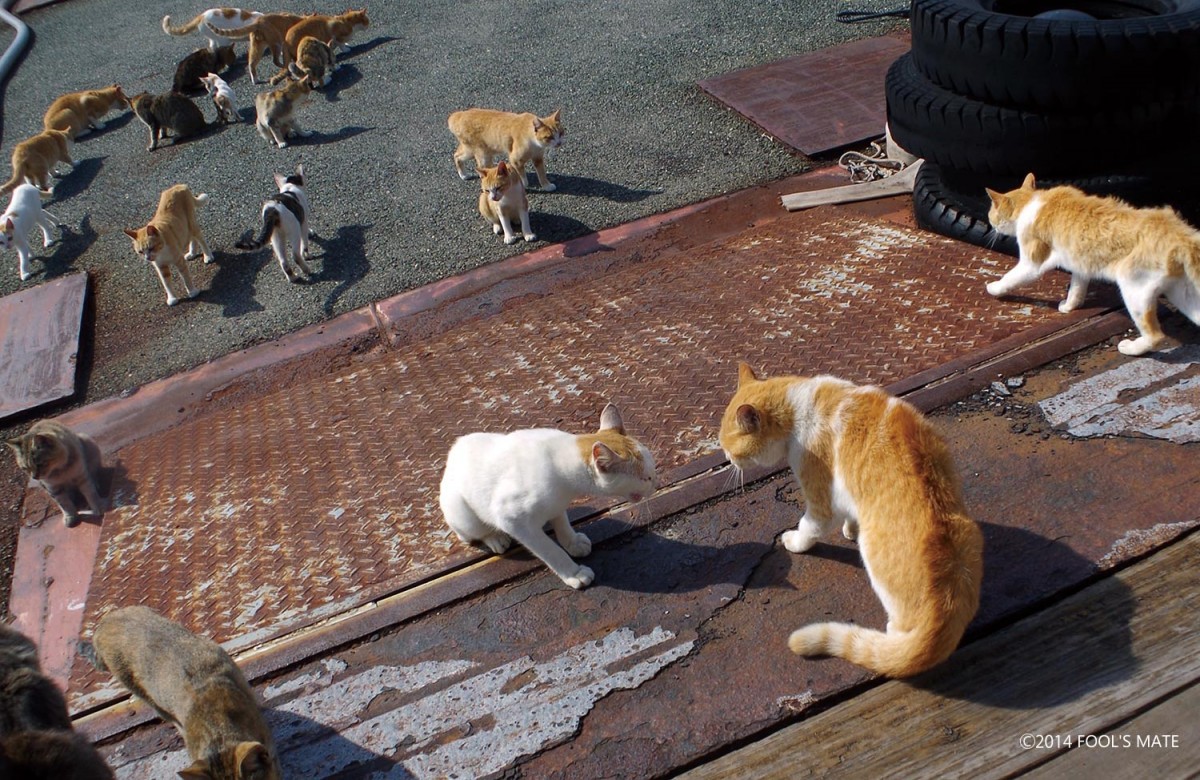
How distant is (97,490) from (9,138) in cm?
825

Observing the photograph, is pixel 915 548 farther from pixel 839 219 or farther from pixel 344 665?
pixel 839 219

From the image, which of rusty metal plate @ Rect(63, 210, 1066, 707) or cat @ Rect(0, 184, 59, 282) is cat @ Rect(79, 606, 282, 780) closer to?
rusty metal plate @ Rect(63, 210, 1066, 707)

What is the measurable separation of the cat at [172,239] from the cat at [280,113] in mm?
1940

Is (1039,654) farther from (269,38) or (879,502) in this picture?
(269,38)

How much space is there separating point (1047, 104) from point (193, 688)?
14.9 feet

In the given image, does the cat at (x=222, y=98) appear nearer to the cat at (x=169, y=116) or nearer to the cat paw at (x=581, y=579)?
the cat at (x=169, y=116)

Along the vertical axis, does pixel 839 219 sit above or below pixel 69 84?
below

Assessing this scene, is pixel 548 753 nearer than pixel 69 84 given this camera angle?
Yes

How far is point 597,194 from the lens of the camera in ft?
23.2

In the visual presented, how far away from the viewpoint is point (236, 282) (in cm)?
693

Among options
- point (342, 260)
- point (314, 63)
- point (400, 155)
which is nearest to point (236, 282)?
Result: point (342, 260)

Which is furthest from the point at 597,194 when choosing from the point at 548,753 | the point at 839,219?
the point at 548,753

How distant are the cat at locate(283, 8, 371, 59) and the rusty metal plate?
746 cm

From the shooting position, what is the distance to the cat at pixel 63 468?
456 cm
